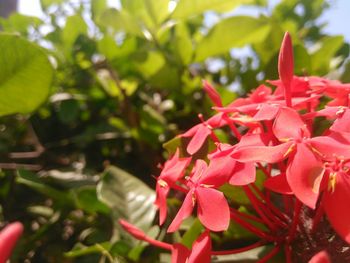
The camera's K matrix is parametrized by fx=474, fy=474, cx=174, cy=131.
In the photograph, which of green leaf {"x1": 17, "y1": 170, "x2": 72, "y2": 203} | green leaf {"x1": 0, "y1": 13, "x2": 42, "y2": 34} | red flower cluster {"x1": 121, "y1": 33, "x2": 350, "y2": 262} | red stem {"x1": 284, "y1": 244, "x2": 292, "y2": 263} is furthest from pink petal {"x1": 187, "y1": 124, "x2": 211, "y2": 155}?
green leaf {"x1": 0, "y1": 13, "x2": 42, "y2": 34}

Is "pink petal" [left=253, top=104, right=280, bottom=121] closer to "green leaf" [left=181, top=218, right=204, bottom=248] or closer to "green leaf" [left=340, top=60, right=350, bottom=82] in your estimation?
Result: "green leaf" [left=181, top=218, right=204, bottom=248]

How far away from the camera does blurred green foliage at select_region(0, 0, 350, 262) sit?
1.78 ft

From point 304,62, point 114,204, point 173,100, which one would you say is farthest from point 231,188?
point 173,100

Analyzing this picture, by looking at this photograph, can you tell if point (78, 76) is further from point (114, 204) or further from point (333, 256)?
point (333, 256)

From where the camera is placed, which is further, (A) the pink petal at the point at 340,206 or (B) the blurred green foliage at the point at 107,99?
(B) the blurred green foliage at the point at 107,99

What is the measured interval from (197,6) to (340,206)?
45 centimetres

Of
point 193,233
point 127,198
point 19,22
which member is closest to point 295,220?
point 193,233

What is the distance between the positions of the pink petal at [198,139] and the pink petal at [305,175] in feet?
0.37

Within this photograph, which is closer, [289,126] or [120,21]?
[289,126]

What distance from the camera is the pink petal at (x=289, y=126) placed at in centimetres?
34

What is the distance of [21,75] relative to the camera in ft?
1.72

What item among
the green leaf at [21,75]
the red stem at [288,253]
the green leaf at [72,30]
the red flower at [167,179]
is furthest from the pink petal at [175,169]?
the green leaf at [72,30]

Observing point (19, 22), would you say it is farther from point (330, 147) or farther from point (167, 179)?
point (330, 147)

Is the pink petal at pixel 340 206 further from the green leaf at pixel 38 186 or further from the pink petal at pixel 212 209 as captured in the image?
the green leaf at pixel 38 186
